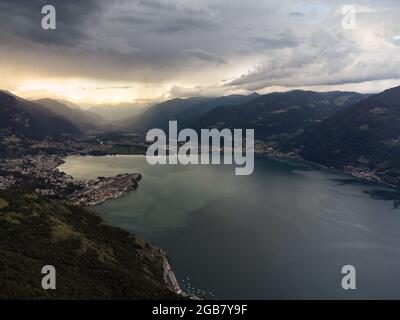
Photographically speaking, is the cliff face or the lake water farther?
the lake water

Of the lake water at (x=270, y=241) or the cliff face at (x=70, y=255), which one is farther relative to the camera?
the lake water at (x=270, y=241)

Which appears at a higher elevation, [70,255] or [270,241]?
[70,255]

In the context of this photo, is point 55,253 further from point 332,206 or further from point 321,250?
point 332,206
